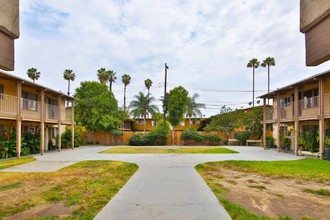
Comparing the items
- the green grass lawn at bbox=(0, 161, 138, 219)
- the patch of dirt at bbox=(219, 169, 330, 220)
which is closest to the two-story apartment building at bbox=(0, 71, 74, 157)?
the green grass lawn at bbox=(0, 161, 138, 219)

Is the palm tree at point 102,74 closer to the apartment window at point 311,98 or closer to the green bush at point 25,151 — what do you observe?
the green bush at point 25,151

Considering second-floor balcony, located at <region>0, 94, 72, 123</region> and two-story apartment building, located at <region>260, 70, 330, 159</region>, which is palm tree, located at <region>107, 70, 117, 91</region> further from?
two-story apartment building, located at <region>260, 70, 330, 159</region>

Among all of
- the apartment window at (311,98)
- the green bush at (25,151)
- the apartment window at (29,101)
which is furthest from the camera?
the apartment window at (29,101)

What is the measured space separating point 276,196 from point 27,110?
64.5ft

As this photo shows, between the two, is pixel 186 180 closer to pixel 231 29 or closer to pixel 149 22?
pixel 149 22

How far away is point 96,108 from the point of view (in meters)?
35.0

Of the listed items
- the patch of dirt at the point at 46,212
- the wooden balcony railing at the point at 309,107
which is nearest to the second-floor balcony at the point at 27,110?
the patch of dirt at the point at 46,212

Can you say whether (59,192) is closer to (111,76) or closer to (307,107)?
(307,107)

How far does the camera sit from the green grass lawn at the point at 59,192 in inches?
238

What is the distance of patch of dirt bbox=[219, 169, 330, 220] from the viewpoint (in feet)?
19.9

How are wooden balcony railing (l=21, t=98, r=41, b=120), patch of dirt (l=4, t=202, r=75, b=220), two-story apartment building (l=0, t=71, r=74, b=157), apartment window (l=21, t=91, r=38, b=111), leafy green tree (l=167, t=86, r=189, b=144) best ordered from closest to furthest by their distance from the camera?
patch of dirt (l=4, t=202, r=75, b=220)
two-story apartment building (l=0, t=71, r=74, b=157)
wooden balcony railing (l=21, t=98, r=41, b=120)
apartment window (l=21, t=91, r=38, b=111)
leafy green tree (l=167, t=86, r=189, b=144)

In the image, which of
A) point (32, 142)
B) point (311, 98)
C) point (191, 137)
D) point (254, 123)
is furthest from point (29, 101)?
point (254, 123)

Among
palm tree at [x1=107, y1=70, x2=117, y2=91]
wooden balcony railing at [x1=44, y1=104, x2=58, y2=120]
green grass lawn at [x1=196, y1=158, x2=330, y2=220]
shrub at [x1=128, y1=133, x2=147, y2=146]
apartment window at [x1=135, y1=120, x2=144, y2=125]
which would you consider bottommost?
shrub at [x1=128, y1=133, x2=147, y2=146]

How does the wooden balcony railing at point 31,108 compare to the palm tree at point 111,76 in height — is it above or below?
below
